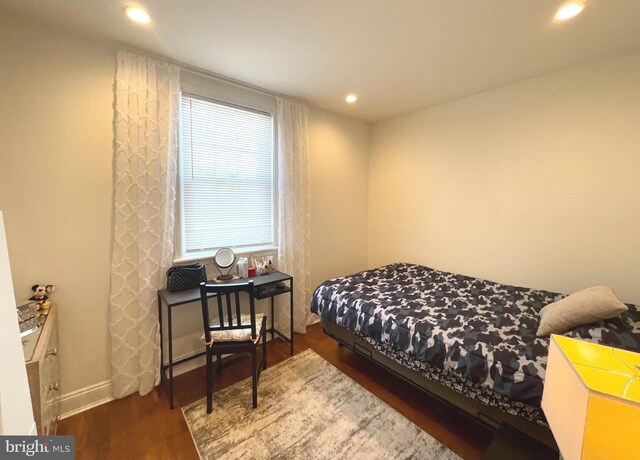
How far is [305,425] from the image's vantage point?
1.76m

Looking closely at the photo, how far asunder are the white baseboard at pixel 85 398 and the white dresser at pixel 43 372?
0.36 m

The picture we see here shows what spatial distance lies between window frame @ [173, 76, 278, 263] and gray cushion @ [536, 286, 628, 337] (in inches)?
93.9

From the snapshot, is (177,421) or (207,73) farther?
(207,73)

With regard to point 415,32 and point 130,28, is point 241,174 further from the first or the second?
point 415,32

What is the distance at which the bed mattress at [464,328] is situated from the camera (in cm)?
142

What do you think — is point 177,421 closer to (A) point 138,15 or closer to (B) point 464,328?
(B) point 464,328

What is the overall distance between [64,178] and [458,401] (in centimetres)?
304

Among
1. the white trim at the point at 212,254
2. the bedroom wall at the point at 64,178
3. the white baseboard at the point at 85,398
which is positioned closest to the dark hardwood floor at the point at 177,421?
the white baseboard at the point at 85,398

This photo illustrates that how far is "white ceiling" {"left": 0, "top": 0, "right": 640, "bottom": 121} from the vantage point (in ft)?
5.09

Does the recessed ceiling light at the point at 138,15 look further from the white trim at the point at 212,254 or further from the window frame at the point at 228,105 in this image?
the white trim at the point at 212,254

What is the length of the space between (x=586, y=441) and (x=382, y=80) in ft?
8.87

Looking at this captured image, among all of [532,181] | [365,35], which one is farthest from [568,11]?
[532,181]

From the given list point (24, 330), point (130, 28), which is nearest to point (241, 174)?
point (130, 28)

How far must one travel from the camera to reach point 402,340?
1.85 m
